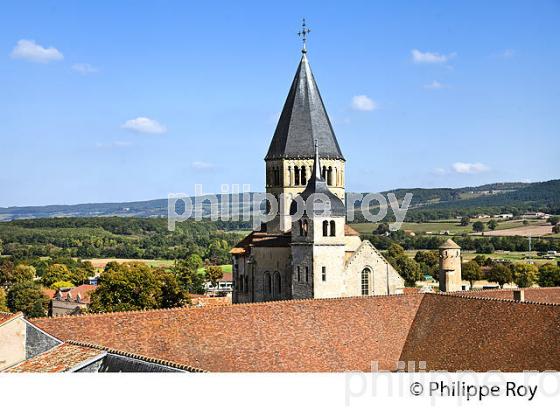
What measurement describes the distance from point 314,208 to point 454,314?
812 centimetres

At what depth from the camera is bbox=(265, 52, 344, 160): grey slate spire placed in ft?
127

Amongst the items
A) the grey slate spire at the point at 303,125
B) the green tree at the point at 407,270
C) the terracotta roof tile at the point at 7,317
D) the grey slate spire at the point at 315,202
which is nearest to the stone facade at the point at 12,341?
the terracotta roof tile at the point at 7,317

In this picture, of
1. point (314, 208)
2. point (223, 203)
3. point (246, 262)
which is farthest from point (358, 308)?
point (223, 203)

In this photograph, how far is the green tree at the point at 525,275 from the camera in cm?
7350

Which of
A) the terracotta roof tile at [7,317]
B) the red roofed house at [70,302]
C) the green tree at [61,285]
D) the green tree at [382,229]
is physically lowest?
the red roofed house at [70,302]

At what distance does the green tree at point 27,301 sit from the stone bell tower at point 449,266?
39609mm

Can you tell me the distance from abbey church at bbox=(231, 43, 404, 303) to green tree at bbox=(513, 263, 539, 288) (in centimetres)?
3883

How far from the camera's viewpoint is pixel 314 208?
34219 mm

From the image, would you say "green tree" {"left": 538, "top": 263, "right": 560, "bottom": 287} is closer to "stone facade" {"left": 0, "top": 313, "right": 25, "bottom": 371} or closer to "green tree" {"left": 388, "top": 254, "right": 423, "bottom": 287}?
"green tree" {"left": 388, "top": 254, "right": 423, "bottom": 287}

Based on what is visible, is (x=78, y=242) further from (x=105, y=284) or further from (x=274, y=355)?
(x=274, y=355)

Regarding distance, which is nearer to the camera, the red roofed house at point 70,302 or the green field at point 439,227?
the red roofed house at point 70,302

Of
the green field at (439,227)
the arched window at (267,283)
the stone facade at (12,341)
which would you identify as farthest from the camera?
the green field at (439,227)

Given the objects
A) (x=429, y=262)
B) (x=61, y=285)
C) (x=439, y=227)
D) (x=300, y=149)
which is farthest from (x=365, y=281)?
(x=439, y=227)

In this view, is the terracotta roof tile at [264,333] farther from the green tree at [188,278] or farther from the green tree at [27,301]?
the green tree at [27,301]
